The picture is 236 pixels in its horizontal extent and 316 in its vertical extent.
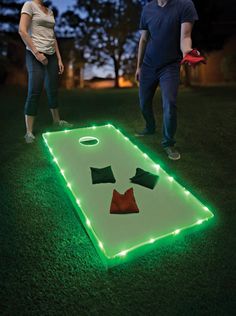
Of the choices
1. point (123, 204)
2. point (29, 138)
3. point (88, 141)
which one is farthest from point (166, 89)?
point (29, 138)

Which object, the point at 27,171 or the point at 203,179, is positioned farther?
the point at 27,171

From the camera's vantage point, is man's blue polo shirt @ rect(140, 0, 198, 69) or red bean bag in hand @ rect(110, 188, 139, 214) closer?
red bean bag in hand @ rect(110, 188, 139, 214)

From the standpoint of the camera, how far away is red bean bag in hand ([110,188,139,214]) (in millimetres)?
1605

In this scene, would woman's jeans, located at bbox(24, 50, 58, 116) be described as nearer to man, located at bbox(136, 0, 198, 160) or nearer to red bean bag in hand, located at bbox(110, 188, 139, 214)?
man, located at bbox(136, 0, 198, 160)

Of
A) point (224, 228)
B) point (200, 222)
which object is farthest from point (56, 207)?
point (224, 228)

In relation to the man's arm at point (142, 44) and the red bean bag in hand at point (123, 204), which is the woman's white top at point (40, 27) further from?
the red bean bag in hand at point (123, 204)

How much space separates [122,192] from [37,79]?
1.65m

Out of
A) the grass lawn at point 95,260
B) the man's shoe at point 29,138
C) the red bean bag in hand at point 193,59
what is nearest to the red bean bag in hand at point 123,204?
the grass lawn at point 95,260

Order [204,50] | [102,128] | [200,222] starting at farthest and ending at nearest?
[204,50] < [102,128] < [200,222]

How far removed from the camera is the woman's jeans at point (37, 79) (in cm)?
269

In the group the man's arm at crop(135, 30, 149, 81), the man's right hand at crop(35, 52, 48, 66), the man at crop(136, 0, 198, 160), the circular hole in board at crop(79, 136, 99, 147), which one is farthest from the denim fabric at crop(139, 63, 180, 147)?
the man's right hand at crop(35, 52, 48, 66)

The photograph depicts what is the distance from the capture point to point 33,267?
131 centimetres

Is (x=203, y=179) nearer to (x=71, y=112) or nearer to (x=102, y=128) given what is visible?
(x=102, y=128)

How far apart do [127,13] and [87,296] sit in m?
17.1
